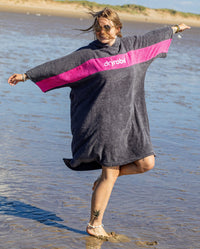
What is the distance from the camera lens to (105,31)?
3793 millimetres

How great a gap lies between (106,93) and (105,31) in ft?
1.56

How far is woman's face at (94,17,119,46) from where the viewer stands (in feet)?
12.4

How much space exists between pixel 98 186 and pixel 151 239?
0.61 metres

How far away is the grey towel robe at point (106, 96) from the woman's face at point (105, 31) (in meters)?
0.04

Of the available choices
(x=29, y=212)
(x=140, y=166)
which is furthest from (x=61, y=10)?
(x=140, y=166)

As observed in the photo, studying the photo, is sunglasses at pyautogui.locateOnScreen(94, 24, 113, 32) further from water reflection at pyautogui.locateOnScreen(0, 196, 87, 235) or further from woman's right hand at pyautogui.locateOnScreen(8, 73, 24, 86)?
water reflection at pyautogui.locateOnScreen(0, 196, 87, 235)

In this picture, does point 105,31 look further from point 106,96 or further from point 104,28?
point 106,96

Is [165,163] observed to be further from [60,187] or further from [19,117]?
[19,117]

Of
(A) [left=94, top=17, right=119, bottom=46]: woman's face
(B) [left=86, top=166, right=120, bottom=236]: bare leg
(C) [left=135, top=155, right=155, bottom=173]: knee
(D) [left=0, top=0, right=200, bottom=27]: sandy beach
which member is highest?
(D) [left=0, top=0, right=200, bottom=27]: sandy beach

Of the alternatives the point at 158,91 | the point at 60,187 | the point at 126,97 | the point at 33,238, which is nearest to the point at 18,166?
the point at 60,187

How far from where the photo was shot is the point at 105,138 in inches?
150

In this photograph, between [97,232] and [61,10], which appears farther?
[61,10]

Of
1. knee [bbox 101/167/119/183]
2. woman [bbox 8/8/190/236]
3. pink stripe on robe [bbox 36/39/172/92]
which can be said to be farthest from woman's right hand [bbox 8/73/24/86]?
knee [bbox 101/167/119/183]

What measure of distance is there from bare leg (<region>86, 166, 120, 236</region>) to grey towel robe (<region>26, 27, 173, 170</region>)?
13 cm
